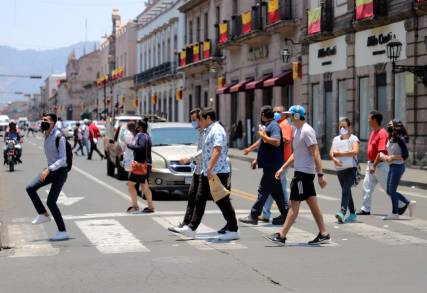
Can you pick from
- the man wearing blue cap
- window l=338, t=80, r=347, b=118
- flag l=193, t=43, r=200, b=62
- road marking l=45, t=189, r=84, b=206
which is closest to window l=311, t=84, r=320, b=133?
window l=338, t=80, r=347, b=118

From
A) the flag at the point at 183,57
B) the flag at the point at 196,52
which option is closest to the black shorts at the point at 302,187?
the flag at the point at 196,52

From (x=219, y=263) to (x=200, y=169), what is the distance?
8.81 feet

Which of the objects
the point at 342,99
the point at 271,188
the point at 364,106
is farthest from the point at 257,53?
the point at 271,188

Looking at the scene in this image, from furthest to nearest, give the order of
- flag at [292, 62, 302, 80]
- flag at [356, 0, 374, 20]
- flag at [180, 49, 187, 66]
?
1. flag at [180, 49, 187, 66]
2. flag at [292, 62, 302, 80]
3. flag at [356, 0, 374, 20]

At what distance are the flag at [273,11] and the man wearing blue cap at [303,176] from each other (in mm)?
27685

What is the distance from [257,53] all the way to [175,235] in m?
31.9

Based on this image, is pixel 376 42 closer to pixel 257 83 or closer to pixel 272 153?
pixel 257 83

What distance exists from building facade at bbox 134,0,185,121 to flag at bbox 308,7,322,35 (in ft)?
83.9

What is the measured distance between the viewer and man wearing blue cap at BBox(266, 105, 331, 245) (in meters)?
10.6

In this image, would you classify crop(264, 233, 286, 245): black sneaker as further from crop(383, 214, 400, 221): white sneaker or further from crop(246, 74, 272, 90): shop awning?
crop(246, 74, 272, 90): shop awning

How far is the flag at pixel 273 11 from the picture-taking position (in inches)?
1494

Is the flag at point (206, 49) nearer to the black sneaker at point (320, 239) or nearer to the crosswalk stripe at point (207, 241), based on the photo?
the crosswalk stripe at point (207, 241)

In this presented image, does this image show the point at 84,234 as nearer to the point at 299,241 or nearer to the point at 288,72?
the point at 299,241

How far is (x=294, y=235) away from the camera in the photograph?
11633 millimetres
